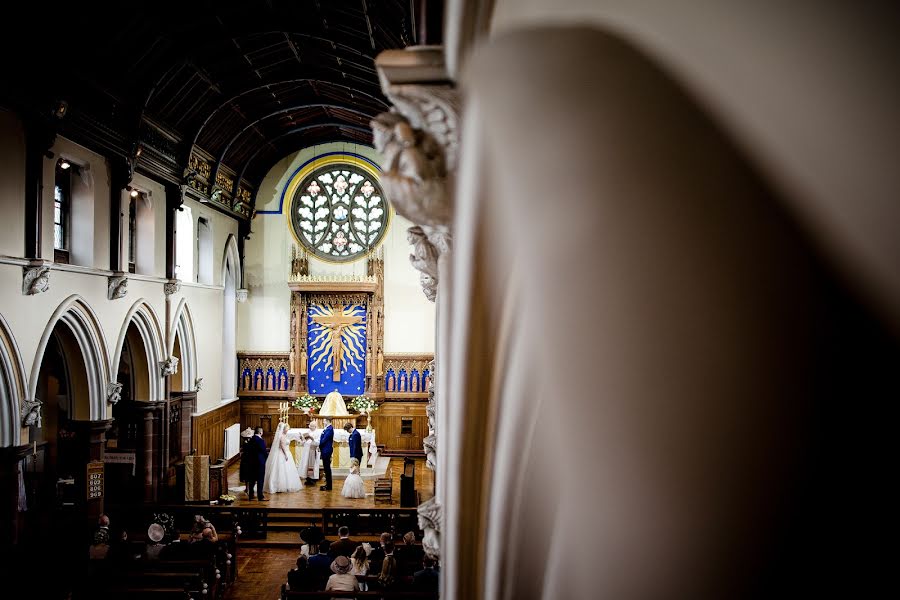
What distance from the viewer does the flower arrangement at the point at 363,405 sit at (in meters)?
14.5

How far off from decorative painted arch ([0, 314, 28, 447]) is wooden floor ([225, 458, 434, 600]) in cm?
328

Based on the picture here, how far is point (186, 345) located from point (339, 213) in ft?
18.5

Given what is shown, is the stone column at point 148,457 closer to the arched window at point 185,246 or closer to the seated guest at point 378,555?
the arched window at point 185,246

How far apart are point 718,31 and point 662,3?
3.1 inches

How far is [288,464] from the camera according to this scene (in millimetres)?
11672

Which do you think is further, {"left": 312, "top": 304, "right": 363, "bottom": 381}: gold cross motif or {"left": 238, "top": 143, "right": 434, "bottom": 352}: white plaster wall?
{"left": 238, "top": 143, "right": 434, "bottom": 352}: white plaster wall

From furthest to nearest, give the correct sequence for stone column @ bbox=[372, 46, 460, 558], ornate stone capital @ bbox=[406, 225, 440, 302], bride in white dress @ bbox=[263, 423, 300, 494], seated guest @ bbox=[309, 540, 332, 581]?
bride in white dress @ bbox=[263, 423, 300, 494] < seated guest @ bbox=[309, 540, 332, 581] < ornate stone capital @ bbox=[406, 225, 440, 302] < stone column @ bbox=[372, 46, 460, 558]

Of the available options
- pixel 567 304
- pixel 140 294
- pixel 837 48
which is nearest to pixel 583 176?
pixel 567 304

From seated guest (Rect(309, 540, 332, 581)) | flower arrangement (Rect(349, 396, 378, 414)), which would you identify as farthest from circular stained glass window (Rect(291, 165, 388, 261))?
seated guest (Rect(309, 540, 332, 581))

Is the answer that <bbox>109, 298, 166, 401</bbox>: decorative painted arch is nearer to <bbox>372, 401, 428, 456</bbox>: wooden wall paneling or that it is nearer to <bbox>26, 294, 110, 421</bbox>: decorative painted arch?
<bbox>26, 294, 110, 421</bbox>: decorative painted arch

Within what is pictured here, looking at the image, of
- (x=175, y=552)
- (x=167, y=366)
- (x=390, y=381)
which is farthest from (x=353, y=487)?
(x=390, y=381)

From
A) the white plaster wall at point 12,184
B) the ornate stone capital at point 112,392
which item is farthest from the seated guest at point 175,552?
the white plaster wall at point 12,184

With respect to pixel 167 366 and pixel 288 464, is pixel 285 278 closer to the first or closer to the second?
pixel 167 366

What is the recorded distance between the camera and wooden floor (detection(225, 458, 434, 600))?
26.1 ft
